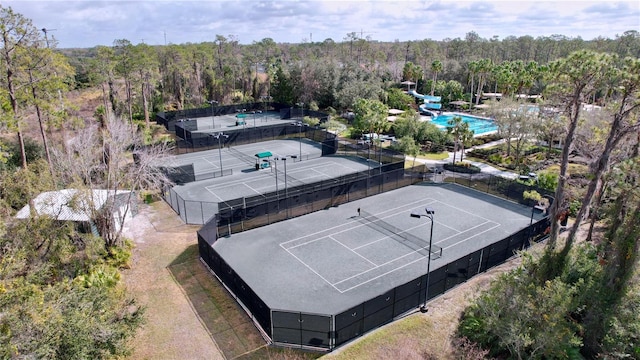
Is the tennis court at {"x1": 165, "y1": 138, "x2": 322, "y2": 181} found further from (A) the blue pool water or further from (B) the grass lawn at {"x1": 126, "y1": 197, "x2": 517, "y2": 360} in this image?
(A) the blue pool water

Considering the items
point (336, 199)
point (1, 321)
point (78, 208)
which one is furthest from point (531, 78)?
point (1, 321)

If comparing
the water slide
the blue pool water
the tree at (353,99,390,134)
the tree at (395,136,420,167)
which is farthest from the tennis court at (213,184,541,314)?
the water slide

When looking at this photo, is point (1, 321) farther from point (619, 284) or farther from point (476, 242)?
point (476, 242)

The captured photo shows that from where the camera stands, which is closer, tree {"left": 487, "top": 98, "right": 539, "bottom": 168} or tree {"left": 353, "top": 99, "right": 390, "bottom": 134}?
tree {"left": 487, "top": 98, "right": 539, "bottom": 168}

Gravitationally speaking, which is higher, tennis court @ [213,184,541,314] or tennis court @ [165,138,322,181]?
tennis court @ [165,138,322,181]

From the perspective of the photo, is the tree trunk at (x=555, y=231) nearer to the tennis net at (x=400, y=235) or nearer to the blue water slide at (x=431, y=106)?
the tennis net at (x=400, y=235)

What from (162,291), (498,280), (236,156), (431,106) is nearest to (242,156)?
(236,156)

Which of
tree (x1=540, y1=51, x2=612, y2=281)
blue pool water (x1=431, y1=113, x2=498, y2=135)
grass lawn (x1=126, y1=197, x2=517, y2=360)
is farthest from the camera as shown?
blue pool water (x1=431, y1=113, x2=498, y2=135)
